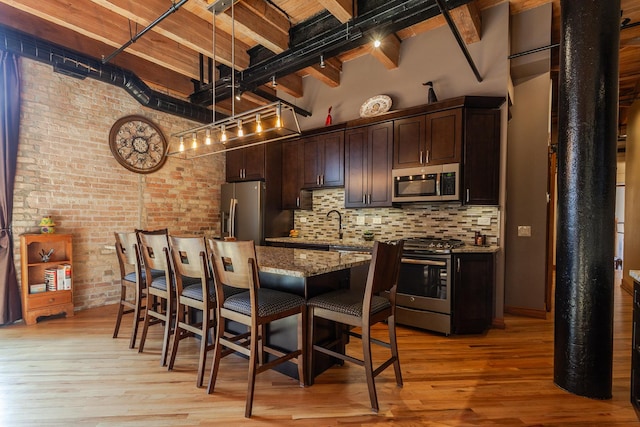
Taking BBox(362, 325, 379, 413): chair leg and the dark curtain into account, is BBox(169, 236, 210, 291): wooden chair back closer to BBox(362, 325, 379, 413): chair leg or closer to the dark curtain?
BBox(362, 325, 379, 413): chair leg

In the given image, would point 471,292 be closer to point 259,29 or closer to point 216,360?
point 216,360

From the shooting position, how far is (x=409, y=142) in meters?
3.69

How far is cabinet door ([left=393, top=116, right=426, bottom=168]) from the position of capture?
11.8 ft

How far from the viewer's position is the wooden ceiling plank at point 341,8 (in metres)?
2.75

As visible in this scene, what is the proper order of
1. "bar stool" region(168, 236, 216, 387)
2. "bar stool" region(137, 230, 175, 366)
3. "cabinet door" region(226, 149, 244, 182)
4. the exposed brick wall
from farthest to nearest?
1. "cabinet door" region(226, 149, 244, 182)
2. the exposed brick wall
3. "bar stool" region(137, 230, 175, 366)
4. "bar stool" region(168, 236, 216, 387)

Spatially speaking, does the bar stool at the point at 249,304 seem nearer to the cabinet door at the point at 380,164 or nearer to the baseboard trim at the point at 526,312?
the cabinet door at the point at 380,164

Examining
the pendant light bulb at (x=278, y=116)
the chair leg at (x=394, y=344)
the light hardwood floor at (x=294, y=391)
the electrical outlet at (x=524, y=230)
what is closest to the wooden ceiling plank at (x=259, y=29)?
the pendant light bulb at (x=278, y=116)

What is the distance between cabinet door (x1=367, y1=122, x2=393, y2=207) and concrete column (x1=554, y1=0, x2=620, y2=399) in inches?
76.2

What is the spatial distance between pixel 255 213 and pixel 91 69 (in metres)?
2.62

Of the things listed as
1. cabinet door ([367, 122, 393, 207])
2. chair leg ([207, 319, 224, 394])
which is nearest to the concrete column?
cabinet door ([367, 122, 393, 207])

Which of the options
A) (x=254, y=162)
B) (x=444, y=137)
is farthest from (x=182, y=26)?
(x=444, y=137)

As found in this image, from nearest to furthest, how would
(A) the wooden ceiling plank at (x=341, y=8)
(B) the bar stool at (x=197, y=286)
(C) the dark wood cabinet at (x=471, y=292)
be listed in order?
(B) the bar stool at (x=197, y=286)
(A) the wooden ceiling plank at (x=341, y=8)
(C) the dark wood cabinet at (x=471, y=292)

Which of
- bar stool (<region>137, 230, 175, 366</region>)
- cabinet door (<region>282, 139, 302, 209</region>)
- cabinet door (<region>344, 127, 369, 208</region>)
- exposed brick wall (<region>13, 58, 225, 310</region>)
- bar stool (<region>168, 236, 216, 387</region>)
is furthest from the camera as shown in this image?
cabinet door (<region>282, 139, 302, 209</region>)

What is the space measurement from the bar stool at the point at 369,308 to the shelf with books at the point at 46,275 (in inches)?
127
